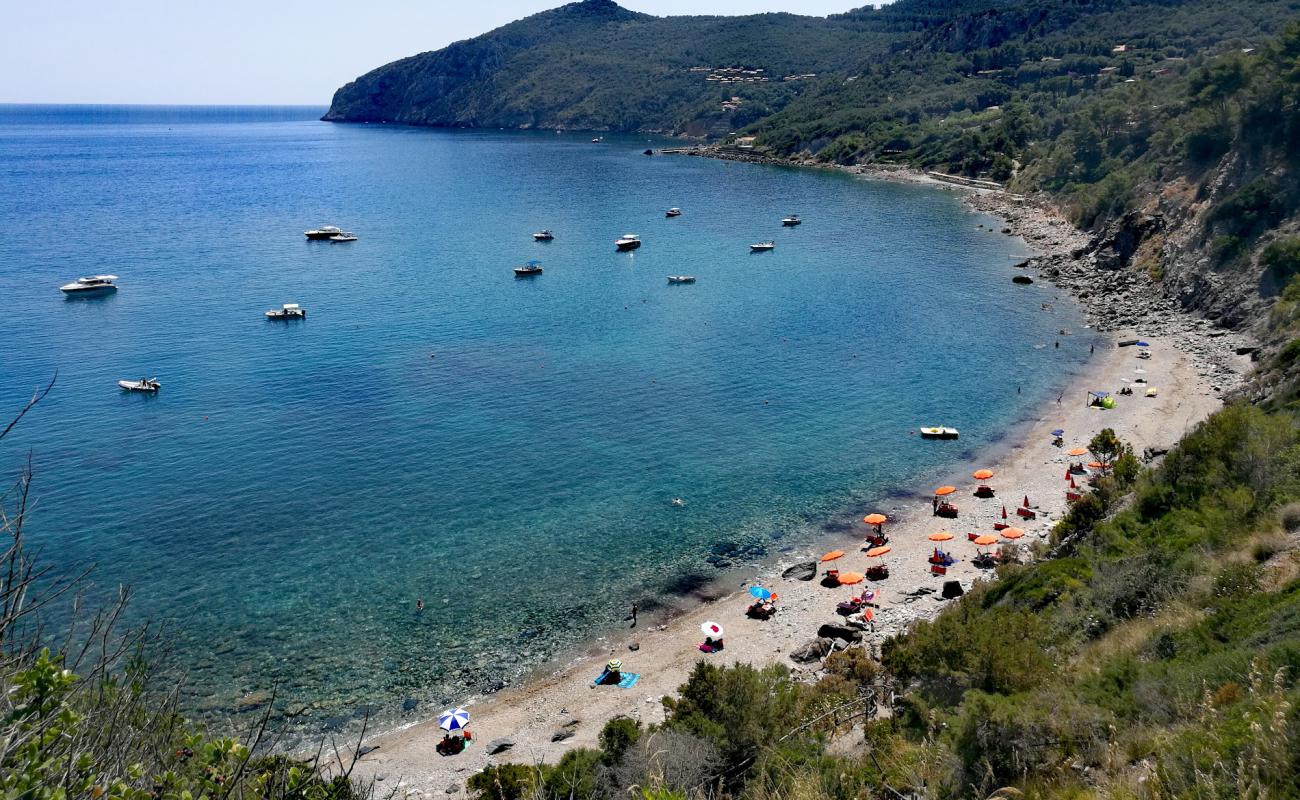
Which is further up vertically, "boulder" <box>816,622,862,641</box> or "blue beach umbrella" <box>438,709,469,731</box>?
"boulder" <box>816,622,862,641</box>

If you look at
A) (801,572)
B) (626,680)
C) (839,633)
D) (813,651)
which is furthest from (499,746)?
(801,572)

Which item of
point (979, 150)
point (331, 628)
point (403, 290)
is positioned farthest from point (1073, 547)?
point (979, 150)

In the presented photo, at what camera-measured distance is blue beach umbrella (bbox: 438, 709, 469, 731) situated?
80.1 ft

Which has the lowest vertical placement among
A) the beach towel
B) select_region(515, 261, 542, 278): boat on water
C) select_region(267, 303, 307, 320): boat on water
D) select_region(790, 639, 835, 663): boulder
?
the beach towel

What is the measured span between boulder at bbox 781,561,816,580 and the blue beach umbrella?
14.2 metres

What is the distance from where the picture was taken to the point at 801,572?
32.8 metres

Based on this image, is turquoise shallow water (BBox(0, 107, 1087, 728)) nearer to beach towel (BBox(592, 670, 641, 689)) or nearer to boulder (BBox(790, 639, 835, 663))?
beach towel (BBox(592, 670, 641, 689))

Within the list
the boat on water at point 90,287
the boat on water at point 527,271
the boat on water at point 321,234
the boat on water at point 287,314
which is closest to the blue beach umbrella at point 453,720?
the boat on water at point 287,314

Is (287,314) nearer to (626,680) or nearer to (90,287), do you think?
(90,287)

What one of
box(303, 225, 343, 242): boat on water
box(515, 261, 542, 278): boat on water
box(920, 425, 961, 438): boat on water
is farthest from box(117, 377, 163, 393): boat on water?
box(303, 225, 343, 242): boat on water

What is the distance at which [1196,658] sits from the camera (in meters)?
15.6

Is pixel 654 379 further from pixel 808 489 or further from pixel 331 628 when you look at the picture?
pixel 331 628

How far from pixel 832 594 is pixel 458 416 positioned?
25011 millimetres

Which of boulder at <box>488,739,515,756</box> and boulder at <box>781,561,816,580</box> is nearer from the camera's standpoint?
boulder at <box>488,739,515,756</box>
